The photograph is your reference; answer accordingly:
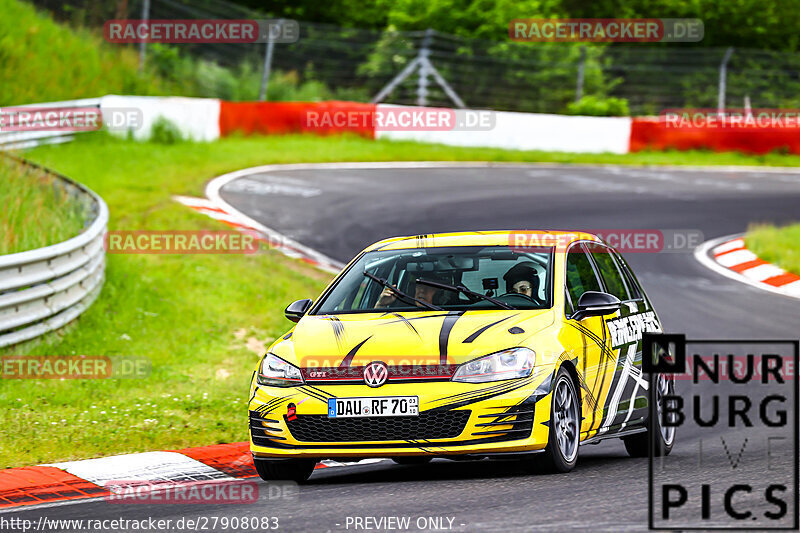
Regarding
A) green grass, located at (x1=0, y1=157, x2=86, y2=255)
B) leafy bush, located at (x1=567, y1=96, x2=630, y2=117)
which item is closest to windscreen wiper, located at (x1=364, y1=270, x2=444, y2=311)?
green grass, located at (x1=0, y1=157, x2=86, y2=255)

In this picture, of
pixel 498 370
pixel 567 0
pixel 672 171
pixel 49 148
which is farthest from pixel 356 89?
pixel 498 370

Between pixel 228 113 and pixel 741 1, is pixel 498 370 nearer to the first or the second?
pixel 228 113

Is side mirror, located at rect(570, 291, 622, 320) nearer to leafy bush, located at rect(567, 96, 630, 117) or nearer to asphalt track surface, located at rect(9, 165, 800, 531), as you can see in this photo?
asphalt track surface, located at rect(9, 165, 800, 531)

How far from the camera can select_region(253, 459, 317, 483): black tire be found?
7.51 m

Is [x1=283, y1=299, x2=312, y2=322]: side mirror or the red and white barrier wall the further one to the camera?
the red and white barrier wall

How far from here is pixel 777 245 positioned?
18.1m

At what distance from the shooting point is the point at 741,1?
1902 inches

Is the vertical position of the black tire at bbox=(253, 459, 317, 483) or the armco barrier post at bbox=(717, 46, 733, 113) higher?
the armco barrier post at bbox=(717, 46, 733, 113)

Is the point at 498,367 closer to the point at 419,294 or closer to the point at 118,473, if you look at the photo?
the point at 419,294

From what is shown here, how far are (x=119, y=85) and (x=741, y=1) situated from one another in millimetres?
27885

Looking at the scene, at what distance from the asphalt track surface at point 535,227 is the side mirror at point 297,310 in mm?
1019

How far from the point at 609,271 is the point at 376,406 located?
8.29 feet

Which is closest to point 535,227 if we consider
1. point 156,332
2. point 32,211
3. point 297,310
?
point 156,332

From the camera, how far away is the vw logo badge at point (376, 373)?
7055mm
